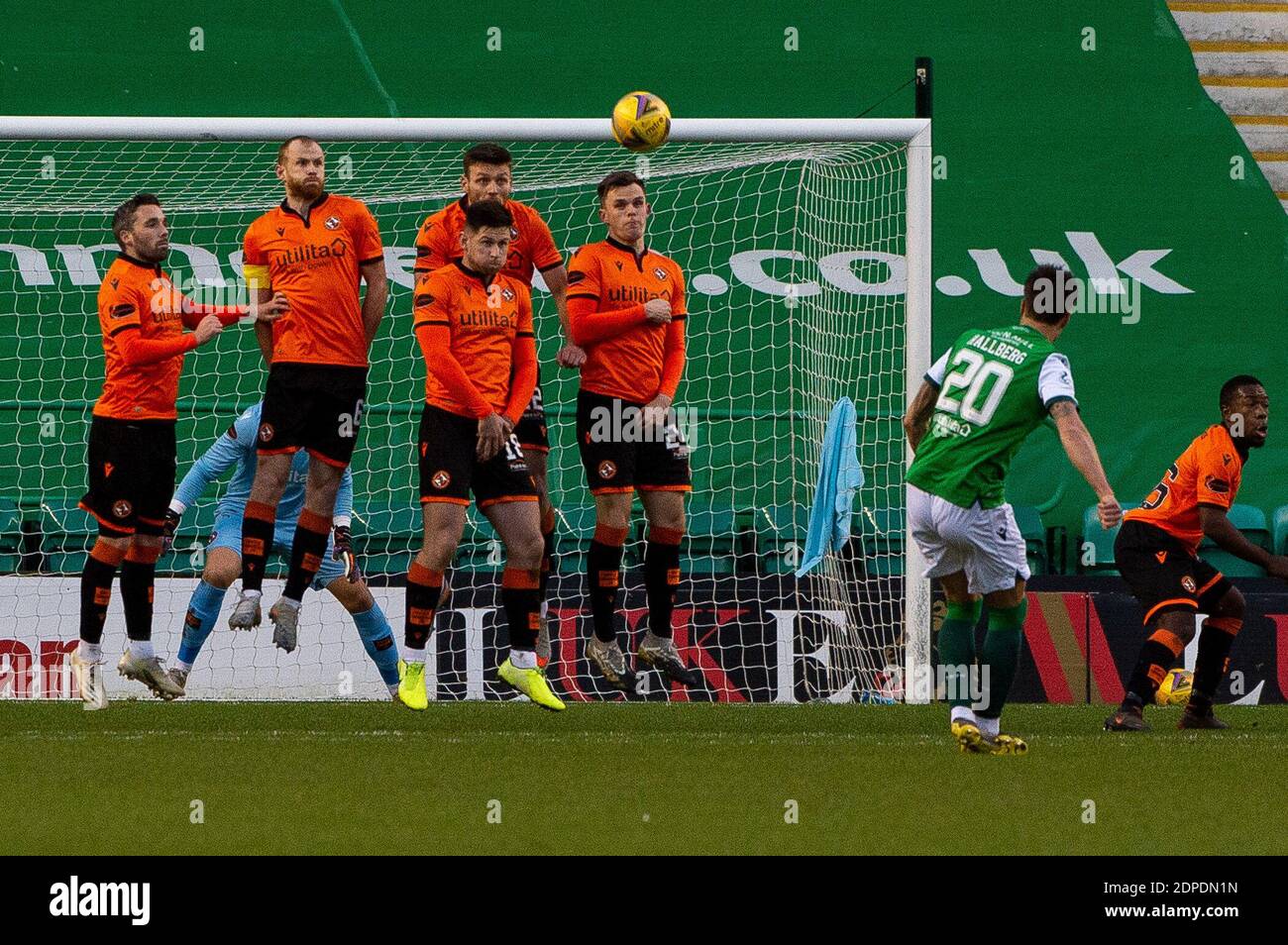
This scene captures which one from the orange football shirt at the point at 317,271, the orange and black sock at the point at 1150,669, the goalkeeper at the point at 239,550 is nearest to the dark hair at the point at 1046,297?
the orange and black sock at the point at 1150,669

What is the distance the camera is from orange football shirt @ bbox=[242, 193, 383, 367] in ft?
26.1

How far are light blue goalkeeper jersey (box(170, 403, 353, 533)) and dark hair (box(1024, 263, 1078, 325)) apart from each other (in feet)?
12.1

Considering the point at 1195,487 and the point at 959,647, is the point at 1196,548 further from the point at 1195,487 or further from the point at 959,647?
the point at 959,647

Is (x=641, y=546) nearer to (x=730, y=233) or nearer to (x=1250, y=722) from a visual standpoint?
(x=730, y=233)

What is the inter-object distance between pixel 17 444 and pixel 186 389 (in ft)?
4.59

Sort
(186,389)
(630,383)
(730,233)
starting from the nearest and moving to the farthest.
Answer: (630,383), (186,389), (730,233)

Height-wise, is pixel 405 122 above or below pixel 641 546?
above

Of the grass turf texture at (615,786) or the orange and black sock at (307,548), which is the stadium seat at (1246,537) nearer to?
the grass turf texture at (615,786)

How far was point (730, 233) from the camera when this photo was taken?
13719 mm

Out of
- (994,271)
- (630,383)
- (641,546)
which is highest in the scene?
(994,271)

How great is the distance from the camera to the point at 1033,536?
12.0 metres

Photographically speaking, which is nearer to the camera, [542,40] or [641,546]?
[641,546]
